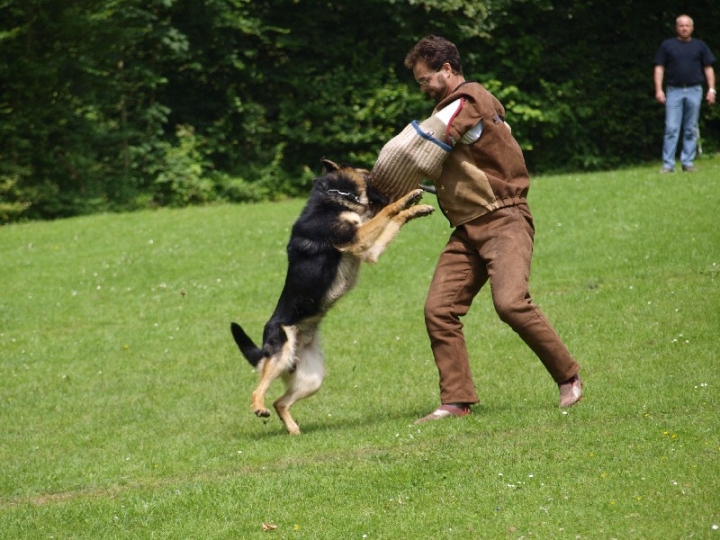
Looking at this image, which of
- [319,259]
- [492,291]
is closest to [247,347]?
[319,259]

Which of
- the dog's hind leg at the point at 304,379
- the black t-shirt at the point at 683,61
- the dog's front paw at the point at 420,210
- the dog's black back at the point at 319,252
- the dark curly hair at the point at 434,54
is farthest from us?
the black t-shirt at the point at 683,61

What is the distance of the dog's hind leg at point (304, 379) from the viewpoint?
25.5 ft

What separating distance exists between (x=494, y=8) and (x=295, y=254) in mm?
15250

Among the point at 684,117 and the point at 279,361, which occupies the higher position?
the point at 279,361

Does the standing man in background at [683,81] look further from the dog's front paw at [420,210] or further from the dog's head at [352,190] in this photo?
the dog's front paw at [420,210]

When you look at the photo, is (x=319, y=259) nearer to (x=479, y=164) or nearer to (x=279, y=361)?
(x=279, y=361)

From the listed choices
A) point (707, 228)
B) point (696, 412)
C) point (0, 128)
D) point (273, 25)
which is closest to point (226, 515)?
point (696, 412)

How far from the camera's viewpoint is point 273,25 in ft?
74.1

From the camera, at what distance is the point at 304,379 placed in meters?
7.80

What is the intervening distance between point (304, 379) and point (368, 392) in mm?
1252

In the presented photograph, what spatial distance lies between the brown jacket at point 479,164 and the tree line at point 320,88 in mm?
14516

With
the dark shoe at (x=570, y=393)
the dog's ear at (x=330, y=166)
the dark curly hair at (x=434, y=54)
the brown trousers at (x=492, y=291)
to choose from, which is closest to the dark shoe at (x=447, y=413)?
the brown trousers at (x=492, y=291)

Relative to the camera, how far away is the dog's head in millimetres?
7504

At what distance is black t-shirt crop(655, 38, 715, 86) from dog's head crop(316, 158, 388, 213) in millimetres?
10274
